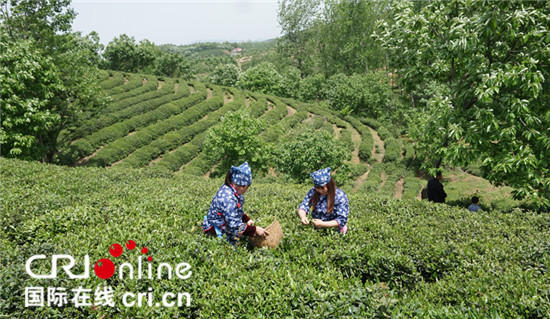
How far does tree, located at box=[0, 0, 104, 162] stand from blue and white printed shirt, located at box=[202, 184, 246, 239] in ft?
41.4

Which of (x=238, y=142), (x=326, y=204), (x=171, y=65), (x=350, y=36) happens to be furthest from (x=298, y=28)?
(x=326, y=204)

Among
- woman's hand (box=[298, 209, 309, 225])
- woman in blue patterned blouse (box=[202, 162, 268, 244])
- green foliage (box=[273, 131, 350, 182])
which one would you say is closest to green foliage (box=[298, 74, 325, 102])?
green foliage (box=[273, 131, 350, 182])

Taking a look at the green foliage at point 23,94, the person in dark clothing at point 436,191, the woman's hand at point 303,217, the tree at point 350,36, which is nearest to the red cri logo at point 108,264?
the woman's hand at point 303,217

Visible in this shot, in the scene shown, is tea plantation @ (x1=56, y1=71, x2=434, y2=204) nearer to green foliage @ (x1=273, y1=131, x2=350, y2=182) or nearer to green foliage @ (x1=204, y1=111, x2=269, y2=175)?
green foliage @ (x1=273, y1=131, x2=350, y2=182)

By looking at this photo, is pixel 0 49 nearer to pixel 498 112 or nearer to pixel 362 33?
pixel 498 112

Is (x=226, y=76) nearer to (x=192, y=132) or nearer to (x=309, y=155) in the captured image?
(x=192, y=132)

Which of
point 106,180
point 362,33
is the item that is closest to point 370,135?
point 362,33

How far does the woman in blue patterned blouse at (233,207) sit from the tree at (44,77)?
12.6 m

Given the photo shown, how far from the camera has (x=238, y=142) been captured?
19.7 m

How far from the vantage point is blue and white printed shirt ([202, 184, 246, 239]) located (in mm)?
4242

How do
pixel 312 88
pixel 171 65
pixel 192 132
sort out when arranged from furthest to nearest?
1. pixel 171 65
2. pixel 312 88
3. pixel 192 132

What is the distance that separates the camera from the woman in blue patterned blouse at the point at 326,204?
14.8ft

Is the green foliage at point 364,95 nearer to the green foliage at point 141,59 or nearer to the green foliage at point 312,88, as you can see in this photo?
the green foliage at point 312,88

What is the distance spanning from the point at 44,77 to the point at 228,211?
14.4 m
